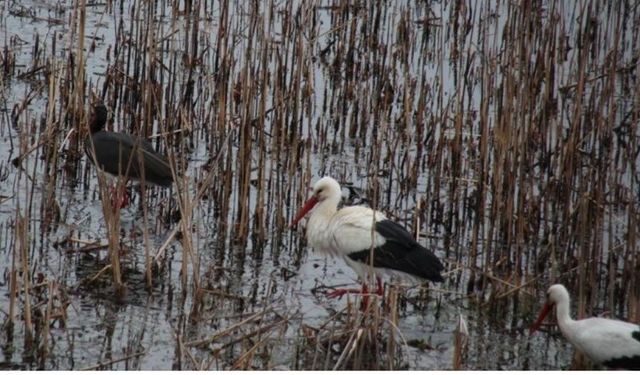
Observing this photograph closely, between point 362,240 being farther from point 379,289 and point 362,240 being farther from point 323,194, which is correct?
point 323,194

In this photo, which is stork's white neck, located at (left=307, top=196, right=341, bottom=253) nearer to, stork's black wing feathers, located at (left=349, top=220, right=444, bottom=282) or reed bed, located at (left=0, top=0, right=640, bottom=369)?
reed bed, located at (left=0, top=0, right=640, bottom=369)

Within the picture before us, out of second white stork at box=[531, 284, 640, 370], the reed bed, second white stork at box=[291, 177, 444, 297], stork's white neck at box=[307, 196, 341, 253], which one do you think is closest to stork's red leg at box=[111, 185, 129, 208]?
the reed bed

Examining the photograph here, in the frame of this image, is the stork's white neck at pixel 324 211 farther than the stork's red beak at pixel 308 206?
No

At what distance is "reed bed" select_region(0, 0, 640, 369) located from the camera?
6414 mm

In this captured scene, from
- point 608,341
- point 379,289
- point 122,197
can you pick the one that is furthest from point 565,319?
point 122,197

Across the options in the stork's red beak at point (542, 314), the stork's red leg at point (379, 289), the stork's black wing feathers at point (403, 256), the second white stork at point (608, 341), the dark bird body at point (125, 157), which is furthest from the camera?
the dark bird body at point (125, 157)

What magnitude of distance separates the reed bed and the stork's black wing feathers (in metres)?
0.28

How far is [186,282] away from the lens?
696 centimetres

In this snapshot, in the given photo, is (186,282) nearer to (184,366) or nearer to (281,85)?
(184,366)

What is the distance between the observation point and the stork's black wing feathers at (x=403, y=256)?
6.98 meters

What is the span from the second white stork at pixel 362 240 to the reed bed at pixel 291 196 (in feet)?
0.82

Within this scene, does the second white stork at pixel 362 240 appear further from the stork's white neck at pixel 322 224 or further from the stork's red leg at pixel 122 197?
the stork's red leg at pixel 122 197

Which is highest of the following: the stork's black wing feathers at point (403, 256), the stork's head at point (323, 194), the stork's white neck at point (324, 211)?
the stork's head at point (323, 194)

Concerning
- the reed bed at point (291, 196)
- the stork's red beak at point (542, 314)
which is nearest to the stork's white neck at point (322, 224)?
the reed bed at point (291, 196)
